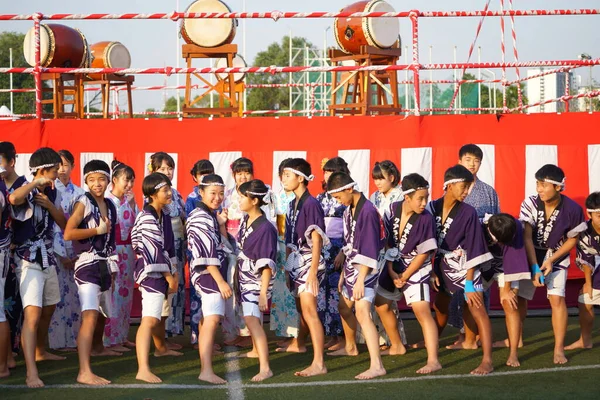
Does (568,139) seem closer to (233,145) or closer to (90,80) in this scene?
(233,145)

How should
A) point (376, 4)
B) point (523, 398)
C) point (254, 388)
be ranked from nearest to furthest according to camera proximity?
point (523, 398) → point (254, 388) → point (376, 4)

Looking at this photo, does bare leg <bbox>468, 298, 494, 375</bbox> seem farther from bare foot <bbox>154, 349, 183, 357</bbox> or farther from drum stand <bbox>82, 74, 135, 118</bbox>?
drum stand <bbox>82, 74, 135, 118</bbox>

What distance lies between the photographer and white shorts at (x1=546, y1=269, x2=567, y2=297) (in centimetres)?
654

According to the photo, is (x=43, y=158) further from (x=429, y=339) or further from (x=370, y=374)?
(x=429, y=339)

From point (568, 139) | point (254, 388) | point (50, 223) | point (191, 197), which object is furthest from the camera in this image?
point (568, 139)

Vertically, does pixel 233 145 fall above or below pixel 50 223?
above

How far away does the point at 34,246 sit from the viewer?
5926 millimetres

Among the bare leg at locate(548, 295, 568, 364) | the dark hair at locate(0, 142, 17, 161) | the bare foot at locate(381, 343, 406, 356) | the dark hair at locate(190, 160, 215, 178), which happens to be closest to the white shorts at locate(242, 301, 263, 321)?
the bare foot at locate(381, 343, 406, 356)

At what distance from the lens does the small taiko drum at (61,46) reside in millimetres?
10484

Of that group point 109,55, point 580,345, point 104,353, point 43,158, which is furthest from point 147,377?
point 109,55

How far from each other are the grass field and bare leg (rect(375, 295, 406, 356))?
113 millimetres

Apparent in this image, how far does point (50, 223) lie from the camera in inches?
242

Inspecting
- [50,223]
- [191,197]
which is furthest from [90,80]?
[50,223]

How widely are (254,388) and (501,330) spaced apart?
310 centimetres
